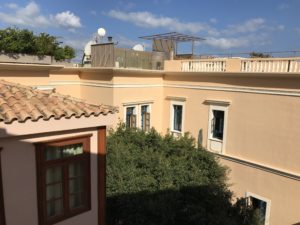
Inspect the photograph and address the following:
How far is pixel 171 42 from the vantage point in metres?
19.8

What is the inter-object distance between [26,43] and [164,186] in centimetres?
1018

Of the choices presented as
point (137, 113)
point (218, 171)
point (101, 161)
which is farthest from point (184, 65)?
point (101, 161)

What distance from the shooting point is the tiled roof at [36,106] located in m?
4.82

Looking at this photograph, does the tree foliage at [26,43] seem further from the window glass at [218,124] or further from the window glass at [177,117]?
the window glass at [218,124]

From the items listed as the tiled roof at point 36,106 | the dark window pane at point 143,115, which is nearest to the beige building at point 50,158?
the tiled roof at point 36,106

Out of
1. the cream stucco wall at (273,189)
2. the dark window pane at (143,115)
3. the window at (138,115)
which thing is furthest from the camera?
the dark window pane at (143,115)

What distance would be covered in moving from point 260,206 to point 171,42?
11.9 m

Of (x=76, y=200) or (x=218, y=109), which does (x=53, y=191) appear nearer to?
(x=76, y=200)

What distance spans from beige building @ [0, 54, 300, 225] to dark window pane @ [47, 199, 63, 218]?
7.97m

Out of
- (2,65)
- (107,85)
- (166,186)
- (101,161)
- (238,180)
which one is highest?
(2,65)

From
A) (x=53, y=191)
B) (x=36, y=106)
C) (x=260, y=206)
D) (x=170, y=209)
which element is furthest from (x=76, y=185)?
(x=260, y=206)

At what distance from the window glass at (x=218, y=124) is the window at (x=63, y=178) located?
9.85 meters

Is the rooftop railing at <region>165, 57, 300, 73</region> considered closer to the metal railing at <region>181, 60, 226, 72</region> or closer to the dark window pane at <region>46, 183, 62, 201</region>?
the metal railing at <region>181, 60, 226, 72</region>

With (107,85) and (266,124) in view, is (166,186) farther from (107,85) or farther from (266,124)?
(107,85)
